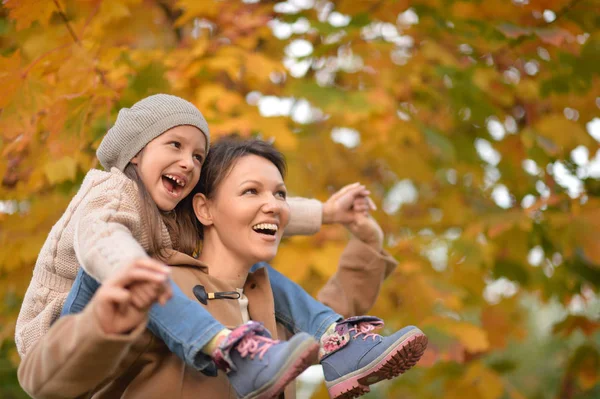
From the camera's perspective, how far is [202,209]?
244 cm

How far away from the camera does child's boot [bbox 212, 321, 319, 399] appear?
176 centimetres

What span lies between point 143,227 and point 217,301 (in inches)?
12.6

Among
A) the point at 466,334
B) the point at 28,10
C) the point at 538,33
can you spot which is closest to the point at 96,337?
the point at 28,10

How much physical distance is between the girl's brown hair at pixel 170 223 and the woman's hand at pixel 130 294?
0.53 metres

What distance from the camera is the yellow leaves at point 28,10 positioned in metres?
2.68

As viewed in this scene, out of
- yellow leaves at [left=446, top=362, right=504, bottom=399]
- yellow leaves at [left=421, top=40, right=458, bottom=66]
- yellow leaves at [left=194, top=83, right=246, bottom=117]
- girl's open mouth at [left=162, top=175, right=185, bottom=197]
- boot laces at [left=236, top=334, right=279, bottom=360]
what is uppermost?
girl's open mouth at [left=162, top=175, right=185, bottom=197]

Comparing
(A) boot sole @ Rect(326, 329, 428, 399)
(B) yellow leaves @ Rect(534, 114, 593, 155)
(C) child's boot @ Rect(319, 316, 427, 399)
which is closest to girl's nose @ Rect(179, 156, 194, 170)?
(C) child's boot @ Rect(319, 316, 427, 399)

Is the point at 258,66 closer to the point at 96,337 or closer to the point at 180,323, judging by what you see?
the point at 180,323

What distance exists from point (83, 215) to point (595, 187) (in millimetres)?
3456

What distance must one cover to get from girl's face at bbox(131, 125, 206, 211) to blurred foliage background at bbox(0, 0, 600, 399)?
776 millimetres

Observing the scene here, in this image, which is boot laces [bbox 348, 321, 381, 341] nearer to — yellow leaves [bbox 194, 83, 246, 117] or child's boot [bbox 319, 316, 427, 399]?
child's boot [bbox 319, 316, 427, 399]

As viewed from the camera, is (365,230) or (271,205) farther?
(365,230)

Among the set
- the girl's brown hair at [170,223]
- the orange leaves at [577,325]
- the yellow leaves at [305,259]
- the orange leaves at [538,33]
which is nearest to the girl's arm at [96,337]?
the girl's brown hair at [170,223]

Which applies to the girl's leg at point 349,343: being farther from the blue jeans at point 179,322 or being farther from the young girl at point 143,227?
the blue jeans at point 179,322
